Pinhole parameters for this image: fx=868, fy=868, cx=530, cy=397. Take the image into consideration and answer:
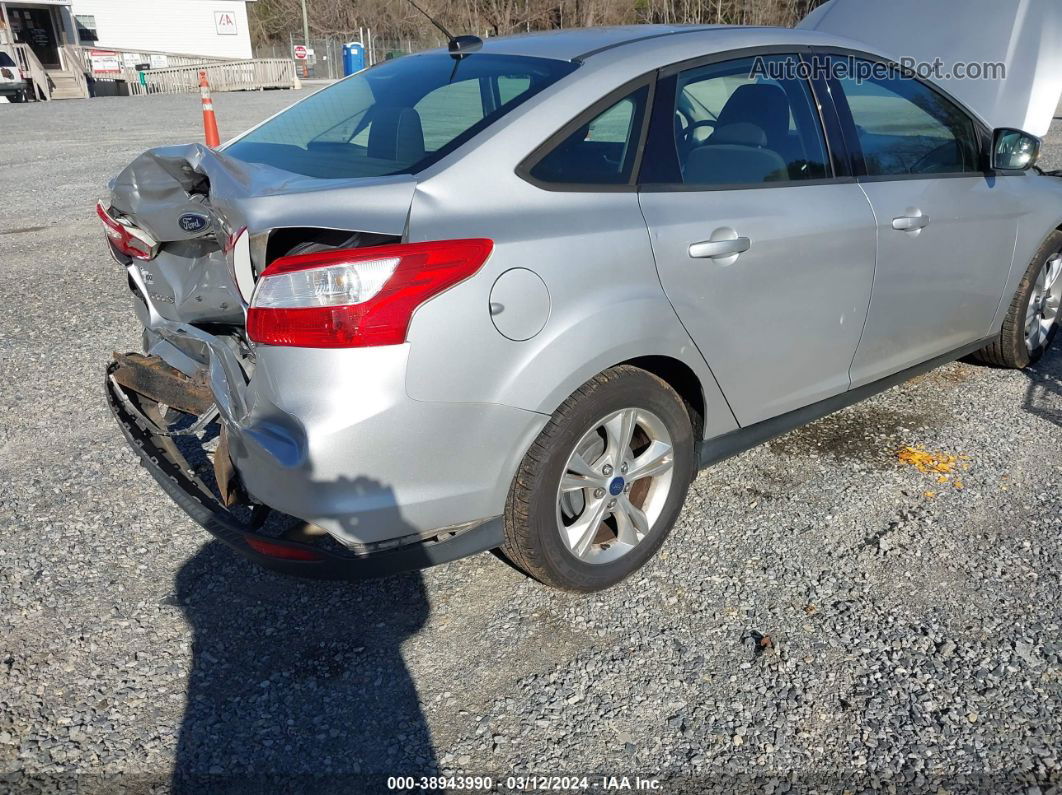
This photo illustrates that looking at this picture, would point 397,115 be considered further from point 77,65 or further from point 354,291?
point 77,65

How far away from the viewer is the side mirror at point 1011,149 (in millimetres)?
3889

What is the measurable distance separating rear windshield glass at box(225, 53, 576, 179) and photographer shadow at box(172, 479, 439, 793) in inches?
42.9

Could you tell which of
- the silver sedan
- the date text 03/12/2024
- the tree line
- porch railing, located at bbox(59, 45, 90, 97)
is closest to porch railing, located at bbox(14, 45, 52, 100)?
porch railing, located at bbox(59, 45, 90, 97)

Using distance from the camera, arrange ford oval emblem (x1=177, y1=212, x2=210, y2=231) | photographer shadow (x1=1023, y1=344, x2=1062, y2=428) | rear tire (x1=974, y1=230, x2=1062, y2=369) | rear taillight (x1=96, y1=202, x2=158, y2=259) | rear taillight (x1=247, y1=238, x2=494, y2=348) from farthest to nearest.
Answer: rear tire (x1=974, y1=230, x2=1062, y2=369) → photographer shadow (x1=1023, y1=344, x2=1062, y2=428) → rear taillight (x1=96, y1=202, x2=158, y2=259) → ford oval emblem (x1=177, y1=212, x2=210, y2=231) → rear taillight (x1=247, y1=238, x2=494, y2=348)

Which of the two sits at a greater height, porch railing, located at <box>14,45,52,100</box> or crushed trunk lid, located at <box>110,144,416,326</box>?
crushed trunk lid, located at <box>110,144,416,326</box>

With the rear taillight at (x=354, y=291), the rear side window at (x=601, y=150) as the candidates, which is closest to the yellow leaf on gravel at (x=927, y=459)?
the rear side window at (x=601, y=150)

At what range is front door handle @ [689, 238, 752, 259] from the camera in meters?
2.75

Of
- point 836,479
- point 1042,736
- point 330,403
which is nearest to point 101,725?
point 330,403

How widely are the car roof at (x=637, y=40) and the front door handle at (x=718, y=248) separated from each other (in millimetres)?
676

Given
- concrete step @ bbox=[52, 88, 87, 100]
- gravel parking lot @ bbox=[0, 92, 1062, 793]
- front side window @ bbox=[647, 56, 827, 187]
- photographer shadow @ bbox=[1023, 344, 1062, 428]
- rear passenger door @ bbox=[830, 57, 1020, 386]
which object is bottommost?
concrete step @ bbox=[52, 88, 87, 100]

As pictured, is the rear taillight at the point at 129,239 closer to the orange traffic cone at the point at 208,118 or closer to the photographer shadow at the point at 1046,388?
the photographer shadow at the point at 1046,388

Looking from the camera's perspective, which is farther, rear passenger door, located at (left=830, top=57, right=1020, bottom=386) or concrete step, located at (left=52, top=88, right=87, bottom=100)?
concrete step, located at (left=52, top=88, right=87, bottom=100)

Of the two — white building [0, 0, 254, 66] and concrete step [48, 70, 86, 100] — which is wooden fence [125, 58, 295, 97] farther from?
white building [0, 0, 254, 66]

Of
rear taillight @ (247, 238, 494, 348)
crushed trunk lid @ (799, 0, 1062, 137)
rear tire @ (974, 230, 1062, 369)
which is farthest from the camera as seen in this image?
crushed trunk lid @ (799, 0, 1062, 137)
